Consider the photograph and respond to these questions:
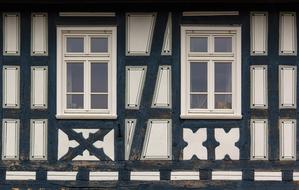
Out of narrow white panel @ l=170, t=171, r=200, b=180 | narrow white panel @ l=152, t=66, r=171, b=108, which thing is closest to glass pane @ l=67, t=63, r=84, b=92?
narrow white panel @ l=152, t=66, r=171, b=108

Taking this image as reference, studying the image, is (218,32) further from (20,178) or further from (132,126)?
(20,178)

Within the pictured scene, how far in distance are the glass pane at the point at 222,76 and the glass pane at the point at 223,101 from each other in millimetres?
90

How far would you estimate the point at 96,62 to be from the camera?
A: 9.57 metres

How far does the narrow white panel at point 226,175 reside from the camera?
369 inches

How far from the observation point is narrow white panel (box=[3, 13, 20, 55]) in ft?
31.3

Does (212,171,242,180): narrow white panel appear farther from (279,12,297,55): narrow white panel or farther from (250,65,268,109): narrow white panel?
(279,12,297,55): narrow white panel

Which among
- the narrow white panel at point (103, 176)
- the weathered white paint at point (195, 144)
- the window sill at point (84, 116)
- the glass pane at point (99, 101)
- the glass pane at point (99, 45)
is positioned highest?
the glass pane at point (99, 45)

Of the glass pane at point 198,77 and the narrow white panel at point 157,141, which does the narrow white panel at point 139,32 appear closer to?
the glass pane at point 198,77

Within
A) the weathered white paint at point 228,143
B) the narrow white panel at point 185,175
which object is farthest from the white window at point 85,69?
the weathered white paint at point 228,143

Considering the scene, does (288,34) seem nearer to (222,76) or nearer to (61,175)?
(222,76)

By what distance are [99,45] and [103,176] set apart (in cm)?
195

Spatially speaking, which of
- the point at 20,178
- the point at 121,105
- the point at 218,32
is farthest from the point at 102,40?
the point at 20,178

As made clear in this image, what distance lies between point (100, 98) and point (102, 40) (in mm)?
871

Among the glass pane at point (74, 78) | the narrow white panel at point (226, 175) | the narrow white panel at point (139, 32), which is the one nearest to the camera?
the narrow white panel at point (226, 175)
